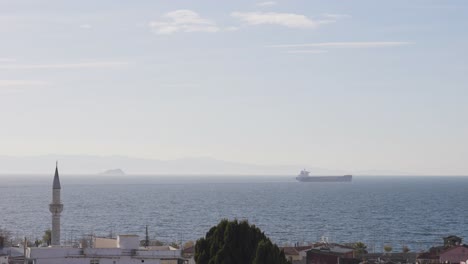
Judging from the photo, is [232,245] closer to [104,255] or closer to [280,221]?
[104,255]

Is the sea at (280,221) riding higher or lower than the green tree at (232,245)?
lower

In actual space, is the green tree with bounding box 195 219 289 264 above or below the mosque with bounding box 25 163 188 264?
above

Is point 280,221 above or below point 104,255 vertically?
below

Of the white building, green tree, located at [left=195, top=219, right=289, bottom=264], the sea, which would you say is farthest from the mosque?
the sea

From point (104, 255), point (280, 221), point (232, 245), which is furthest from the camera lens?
point (280, 221)

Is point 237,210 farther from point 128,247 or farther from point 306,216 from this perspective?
point 128,247

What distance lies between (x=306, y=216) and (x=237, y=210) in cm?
1946

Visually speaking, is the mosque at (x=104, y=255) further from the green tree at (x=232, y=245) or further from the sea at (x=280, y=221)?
the sea at (x=280, y=221)

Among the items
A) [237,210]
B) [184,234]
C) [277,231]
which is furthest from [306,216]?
[184,234]

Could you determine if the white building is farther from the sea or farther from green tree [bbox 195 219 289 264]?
the sea

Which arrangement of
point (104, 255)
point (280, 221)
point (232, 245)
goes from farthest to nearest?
point (280, 221) → point (104, 255) → point (232, 245)

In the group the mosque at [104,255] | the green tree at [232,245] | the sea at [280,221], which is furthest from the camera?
the sea at [280,221]

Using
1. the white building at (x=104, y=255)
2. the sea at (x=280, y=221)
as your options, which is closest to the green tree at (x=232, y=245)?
the white building at (x=104, y=255)

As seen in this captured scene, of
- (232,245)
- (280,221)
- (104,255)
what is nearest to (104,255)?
(104,255)
